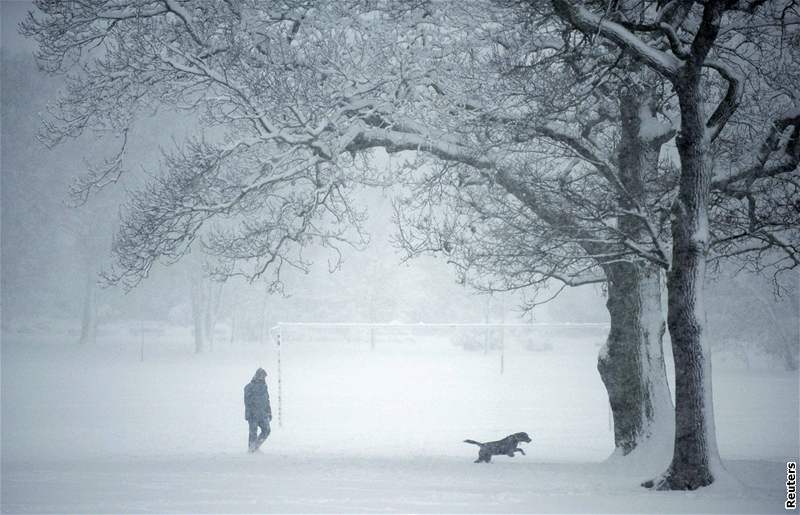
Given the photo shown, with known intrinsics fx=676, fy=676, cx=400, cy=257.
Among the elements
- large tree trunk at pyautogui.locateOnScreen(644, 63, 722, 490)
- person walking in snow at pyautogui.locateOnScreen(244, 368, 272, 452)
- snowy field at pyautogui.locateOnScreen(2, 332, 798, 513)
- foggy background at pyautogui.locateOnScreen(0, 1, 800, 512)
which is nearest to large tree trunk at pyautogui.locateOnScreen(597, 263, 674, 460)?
snowy field at pyautogui.locateOnScreen(2, 332, 798, 513)

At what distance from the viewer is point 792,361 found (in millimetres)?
36531

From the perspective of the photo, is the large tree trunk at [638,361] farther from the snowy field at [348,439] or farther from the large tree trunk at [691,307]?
the large tree trunk at [691,307]

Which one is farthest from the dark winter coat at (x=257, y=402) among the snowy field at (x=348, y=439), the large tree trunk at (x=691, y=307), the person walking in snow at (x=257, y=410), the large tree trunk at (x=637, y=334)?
the large tree trunk at (x=691, y=307)

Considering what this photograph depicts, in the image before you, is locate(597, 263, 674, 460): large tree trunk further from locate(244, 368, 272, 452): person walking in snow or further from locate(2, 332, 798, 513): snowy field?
locate(244, 368, 272, 452): person walking in snow

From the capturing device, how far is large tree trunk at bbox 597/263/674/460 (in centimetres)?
1030

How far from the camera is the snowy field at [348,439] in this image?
23.3 ft

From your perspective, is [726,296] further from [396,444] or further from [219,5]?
[219,5]

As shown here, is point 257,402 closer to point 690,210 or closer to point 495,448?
point 495,448

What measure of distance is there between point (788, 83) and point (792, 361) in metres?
31.9

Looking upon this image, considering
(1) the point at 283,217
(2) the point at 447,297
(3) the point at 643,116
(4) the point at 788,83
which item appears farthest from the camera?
(2) the point at 447,297

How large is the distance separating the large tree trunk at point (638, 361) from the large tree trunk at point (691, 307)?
7.61 ft

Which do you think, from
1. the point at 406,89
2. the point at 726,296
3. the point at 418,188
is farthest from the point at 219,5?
the point at 726,296

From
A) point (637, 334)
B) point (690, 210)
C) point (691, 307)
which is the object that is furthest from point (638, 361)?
point (690, 210)

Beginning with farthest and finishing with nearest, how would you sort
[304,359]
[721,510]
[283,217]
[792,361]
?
[304,359] < [792,361] < [283,217] < [721,510]
